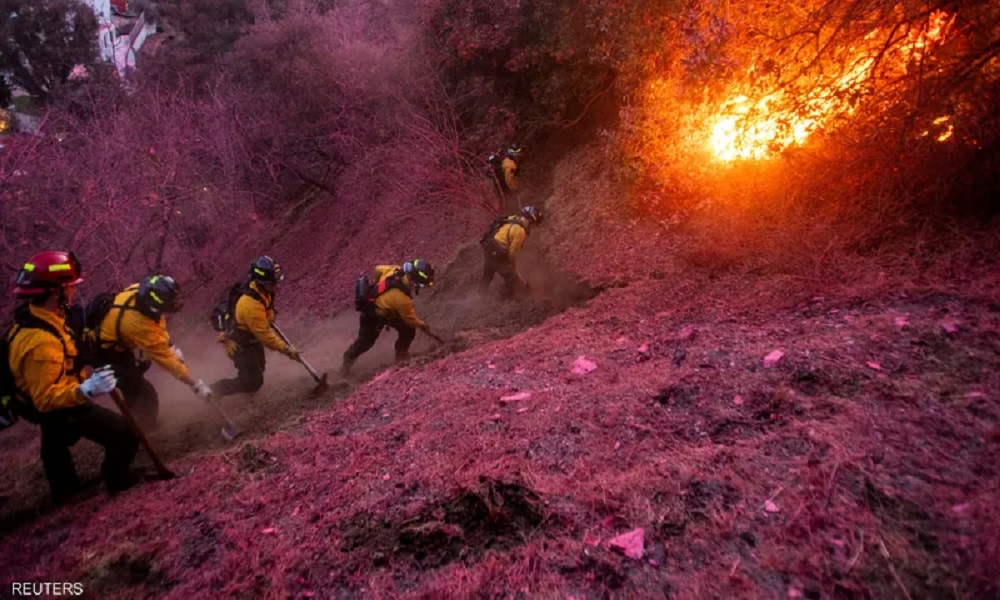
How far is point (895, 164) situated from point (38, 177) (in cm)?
1309

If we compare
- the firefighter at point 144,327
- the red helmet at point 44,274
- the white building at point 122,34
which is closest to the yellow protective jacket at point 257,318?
the firefighter at point 144,327

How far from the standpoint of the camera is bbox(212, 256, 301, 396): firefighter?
590cm

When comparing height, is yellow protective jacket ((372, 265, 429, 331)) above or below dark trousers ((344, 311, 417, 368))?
above

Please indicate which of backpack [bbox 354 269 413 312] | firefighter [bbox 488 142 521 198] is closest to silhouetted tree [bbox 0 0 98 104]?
firefighter [bbox 488 142 521 198]

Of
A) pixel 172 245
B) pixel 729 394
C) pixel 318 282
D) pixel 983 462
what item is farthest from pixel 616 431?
pixel 172 245

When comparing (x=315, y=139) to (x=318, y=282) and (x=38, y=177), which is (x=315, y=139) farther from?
(x=38, y=177)

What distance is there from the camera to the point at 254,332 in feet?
19.6

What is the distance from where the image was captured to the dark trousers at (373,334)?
7133 millimetres

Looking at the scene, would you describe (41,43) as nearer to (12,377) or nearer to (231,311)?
(231,311)

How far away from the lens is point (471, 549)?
2.80 meters

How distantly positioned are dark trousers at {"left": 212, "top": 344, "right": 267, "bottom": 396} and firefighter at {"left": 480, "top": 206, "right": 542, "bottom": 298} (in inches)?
158

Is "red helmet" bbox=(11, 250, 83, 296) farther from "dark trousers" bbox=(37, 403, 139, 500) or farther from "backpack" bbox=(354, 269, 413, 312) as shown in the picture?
"backpack" bbox=(354, 269, 413, 312)

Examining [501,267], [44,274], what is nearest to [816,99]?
[501,267]

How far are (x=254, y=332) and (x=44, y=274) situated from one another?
87.2 inches
